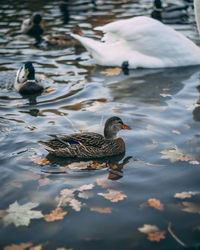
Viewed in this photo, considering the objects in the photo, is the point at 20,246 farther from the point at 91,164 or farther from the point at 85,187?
the point at 91,164

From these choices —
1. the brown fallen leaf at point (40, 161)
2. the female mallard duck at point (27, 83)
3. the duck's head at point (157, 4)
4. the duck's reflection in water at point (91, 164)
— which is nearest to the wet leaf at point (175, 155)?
the duck's reflection in water at point (91, 164)

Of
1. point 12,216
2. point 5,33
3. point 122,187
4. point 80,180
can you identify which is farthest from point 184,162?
point 5,33

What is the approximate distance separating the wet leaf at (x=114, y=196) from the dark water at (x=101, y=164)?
0.10 ft

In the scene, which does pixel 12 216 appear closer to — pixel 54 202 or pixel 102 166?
pixel 54 202

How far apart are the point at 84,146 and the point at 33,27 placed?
929 centimetres

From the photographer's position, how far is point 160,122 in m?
7.31

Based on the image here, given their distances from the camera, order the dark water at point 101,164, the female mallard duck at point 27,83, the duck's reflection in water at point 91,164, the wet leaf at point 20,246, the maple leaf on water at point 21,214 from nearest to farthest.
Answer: the wet leaf at point 20,246, the dark water at point 101,164, the maple leaf on water at point 21,214, the duck's reflection in water at point 91,164, the female mallard duck at point 27,83

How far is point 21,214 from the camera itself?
4.78m

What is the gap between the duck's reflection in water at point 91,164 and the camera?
5711 mm

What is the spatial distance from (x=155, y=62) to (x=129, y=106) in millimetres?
2686

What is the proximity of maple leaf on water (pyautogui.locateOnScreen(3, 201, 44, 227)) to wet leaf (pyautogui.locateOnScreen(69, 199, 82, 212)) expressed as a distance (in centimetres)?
41

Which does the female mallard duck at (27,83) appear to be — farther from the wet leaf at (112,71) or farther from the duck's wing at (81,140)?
the duck's wing at (81,140)

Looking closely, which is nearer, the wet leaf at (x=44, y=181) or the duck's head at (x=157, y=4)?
the wet leaf at (x=44, y=181)

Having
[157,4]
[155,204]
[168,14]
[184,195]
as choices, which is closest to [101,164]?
[155,204]
